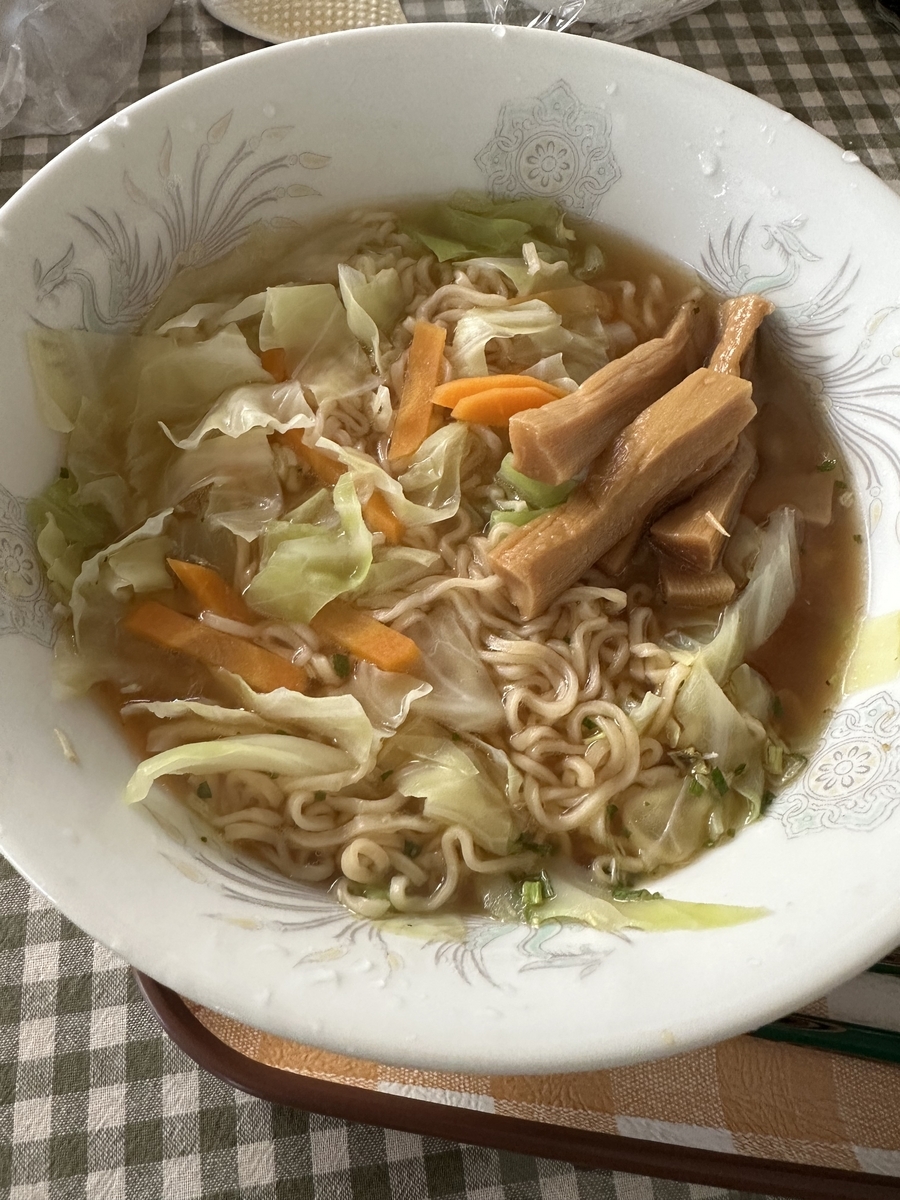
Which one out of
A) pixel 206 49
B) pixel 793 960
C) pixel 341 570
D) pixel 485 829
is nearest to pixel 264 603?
pixel 341 570

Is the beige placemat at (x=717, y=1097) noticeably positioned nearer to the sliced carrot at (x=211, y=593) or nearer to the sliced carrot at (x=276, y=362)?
the sliced carrot at (x=211, y=593)

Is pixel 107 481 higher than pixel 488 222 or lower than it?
lower

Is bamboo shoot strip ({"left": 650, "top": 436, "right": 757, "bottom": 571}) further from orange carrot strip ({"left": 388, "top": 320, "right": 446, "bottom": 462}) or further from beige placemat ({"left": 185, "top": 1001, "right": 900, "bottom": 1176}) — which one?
beige placemat ({"left": 185, "top": 1001, "right": 900, "bottom": 1176})

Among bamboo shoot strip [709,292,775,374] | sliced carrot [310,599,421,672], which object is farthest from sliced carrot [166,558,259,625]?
bamboo shoot strip [709,292,775,374]

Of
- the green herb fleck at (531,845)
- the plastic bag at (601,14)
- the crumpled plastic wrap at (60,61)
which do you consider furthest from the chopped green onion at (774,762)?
the crumpled plastic wrap at (60,61)

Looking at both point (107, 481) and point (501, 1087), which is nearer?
point (501, 1087)

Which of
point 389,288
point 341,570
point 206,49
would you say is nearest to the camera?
point 341,570

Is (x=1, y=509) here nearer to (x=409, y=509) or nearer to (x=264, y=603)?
(x=264, y=603)

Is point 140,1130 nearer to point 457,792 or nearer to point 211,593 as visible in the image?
point 457,792
